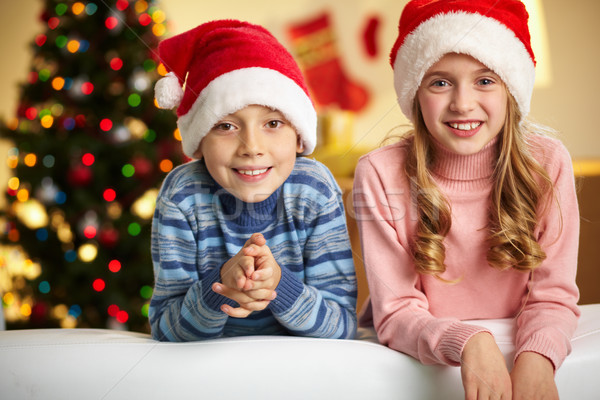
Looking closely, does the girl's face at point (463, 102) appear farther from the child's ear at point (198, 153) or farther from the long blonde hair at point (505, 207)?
the child's ear at point (198, 153)

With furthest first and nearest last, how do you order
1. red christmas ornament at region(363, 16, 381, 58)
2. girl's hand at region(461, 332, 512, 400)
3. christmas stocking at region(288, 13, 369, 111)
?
christmas stocking at region(288, 13, 369, 111), red christmas ornament at region(363, 16, 381, 58), girl's hand at region(461, 332, 512, 400)

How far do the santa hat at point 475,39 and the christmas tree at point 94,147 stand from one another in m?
1.13

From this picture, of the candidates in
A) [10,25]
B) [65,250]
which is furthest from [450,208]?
[10,25]

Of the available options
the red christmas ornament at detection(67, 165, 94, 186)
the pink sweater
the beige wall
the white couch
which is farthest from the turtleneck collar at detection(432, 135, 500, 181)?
the beige wall

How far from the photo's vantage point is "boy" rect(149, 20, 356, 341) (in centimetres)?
94

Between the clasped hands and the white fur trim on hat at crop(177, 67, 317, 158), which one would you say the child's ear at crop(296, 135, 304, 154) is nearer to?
the white fur trim on hat at crop(177, 67, 317, 158)

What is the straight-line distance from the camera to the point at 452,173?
106 cm

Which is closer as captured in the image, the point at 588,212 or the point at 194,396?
the point at 194,396

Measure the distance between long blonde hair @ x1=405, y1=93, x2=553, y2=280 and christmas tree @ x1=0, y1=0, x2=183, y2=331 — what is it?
115cm

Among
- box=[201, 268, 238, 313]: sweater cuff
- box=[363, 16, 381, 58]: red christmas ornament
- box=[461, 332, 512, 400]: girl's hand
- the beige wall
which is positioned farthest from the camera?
box=[363, 16, 381, 58]: red christmas ornament

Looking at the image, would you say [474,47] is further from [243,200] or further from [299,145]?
[243,200]

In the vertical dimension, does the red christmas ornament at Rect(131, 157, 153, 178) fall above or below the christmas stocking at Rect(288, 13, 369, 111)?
below

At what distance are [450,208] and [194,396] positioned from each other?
1.82ft

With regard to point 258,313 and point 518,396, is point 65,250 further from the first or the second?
point 518,396
